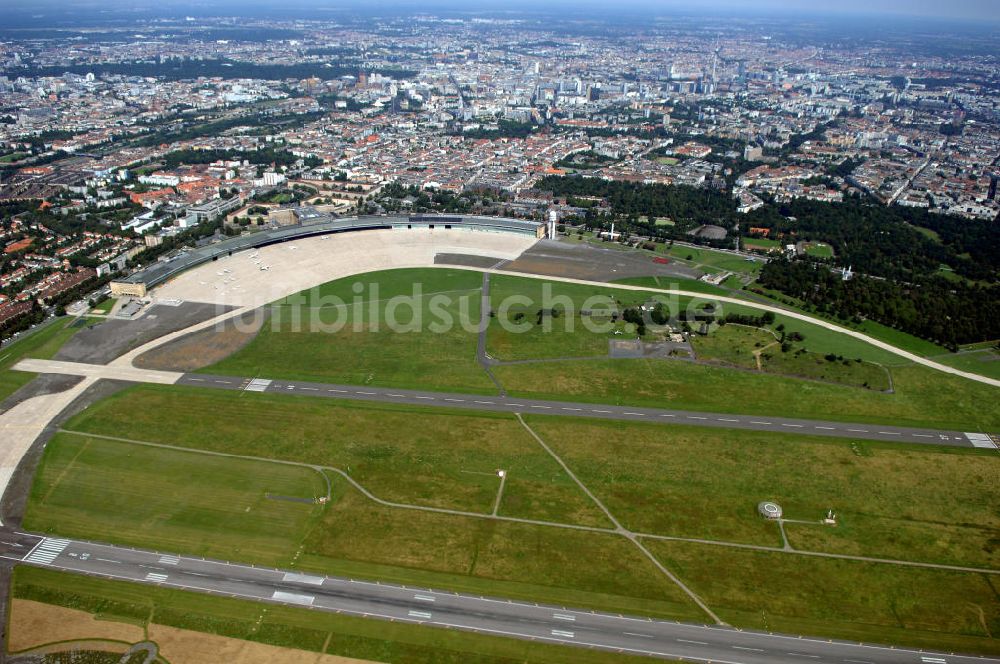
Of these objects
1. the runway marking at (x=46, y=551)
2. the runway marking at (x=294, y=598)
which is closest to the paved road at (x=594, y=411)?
the runway marking at (x=46, y=551)

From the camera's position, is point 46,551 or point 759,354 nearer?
point 46,551

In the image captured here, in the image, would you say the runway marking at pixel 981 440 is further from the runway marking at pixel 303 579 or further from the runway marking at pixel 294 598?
the runway marking at pixel 294 598

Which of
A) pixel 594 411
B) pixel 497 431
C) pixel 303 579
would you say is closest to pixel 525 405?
pixel 497 431

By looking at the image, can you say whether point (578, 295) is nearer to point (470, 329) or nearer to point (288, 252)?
point (470, 329)

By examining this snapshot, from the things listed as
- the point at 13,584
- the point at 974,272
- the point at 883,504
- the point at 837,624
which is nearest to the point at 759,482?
the point at 883,504

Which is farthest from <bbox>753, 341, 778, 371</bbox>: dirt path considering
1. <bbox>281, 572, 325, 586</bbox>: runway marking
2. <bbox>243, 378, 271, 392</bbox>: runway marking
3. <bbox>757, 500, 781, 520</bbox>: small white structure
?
<bbox>243, 378, 271, 392</bbox>: runway marking

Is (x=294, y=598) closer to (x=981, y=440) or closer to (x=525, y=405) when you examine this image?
(x=525, y=405)
